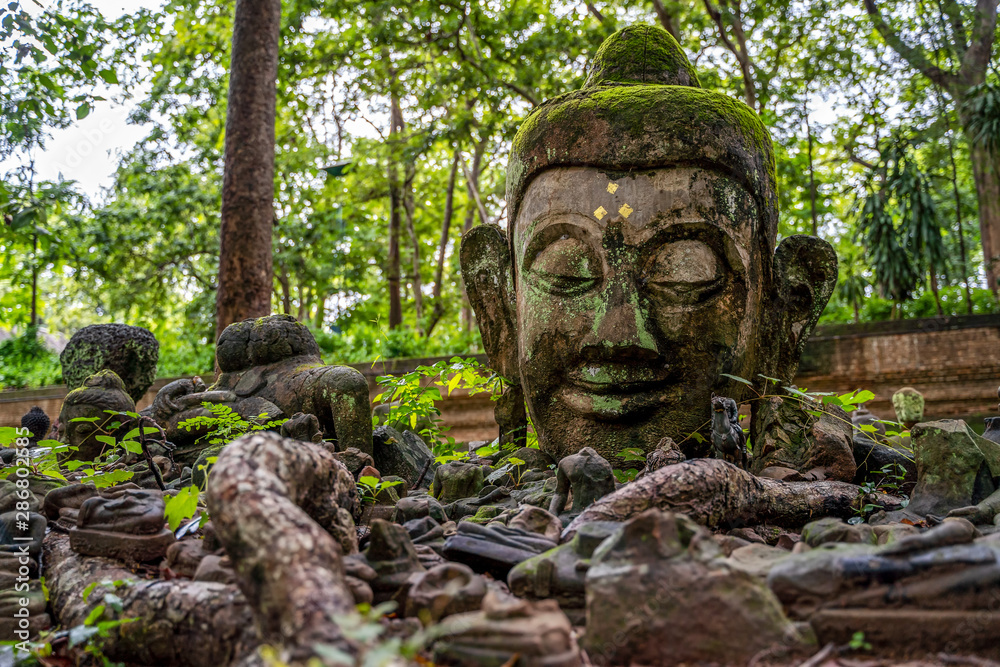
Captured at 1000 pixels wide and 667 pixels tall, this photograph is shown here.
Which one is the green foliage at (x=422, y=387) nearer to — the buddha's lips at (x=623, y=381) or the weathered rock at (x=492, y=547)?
the buddha's lips at (x=623, y=381)

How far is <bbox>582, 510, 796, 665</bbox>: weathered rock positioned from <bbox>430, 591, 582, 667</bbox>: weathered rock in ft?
0.56

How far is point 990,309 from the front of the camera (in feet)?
26.7

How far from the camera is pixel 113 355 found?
14.4 feet

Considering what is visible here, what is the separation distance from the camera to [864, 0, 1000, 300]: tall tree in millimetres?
9602

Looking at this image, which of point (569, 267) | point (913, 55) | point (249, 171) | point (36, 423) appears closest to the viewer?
point (569, 267)

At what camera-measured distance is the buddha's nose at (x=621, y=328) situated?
9.47 feet

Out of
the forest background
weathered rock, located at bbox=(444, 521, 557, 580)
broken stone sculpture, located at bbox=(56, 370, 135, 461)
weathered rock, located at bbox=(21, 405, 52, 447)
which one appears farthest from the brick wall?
weathered rock, located at bbox=(21, 405, 52, 447)

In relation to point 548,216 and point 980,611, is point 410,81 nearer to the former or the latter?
point 548,216

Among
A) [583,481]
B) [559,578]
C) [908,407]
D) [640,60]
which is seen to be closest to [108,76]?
[640,60]

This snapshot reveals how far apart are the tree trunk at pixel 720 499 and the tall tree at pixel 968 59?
27.6 feet

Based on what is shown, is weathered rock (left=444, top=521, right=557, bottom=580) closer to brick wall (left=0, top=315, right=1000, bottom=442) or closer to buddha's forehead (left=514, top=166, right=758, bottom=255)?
buddha's forehead (left=514, top=166, right=758, bottom=255)

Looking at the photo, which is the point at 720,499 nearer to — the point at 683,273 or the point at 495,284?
the point at 683,273

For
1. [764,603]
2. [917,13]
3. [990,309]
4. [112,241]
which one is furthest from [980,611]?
[112,241]

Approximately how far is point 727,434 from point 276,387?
2.18 metres
